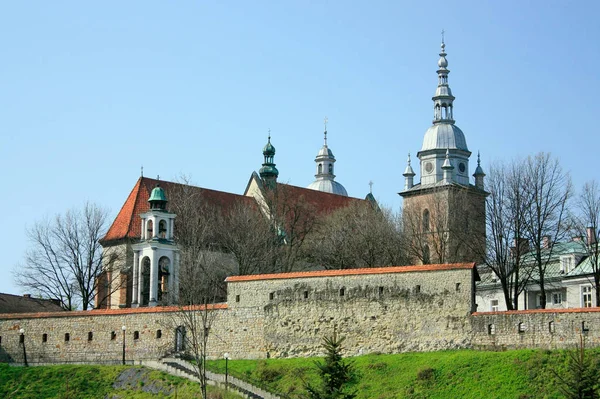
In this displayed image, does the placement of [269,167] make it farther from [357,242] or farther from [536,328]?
[536,328]

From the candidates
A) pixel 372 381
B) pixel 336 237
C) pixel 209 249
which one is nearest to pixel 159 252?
pixel 209 249

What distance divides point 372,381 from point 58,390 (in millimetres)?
14524

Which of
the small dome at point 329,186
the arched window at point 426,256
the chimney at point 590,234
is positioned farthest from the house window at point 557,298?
the small dome at point 329,186

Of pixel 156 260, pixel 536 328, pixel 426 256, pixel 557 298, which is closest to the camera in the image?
pixel 536 328

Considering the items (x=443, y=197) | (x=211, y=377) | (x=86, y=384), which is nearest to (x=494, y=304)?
(x=443, y=197)

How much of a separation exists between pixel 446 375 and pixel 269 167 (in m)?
44.0

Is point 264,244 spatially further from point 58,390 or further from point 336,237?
point 58,390

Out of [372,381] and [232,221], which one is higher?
[232,221]

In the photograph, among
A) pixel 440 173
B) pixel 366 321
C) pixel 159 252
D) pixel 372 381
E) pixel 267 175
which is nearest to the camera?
pixel 372 381

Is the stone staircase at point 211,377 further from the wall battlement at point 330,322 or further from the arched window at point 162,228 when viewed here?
the arched window at point 162,228

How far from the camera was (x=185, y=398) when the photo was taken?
48.2 metres

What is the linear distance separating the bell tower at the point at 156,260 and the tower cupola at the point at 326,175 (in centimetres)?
4846

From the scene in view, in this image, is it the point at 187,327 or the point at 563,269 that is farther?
the point at 563,269

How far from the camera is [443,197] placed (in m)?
85.4
